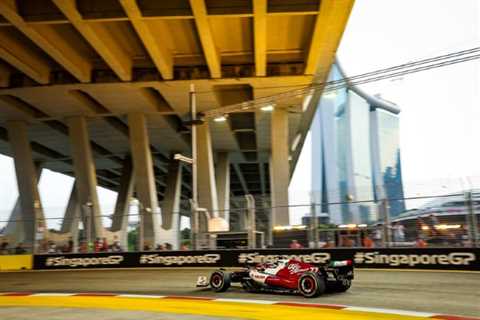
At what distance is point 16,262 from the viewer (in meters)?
21.5

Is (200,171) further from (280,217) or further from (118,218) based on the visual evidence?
(280,217)

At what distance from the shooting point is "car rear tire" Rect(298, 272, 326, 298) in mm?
9164

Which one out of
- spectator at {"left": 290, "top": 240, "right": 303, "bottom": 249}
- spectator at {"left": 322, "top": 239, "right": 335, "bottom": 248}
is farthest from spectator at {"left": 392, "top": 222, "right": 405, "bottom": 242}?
spectator at {"left": 290, "top": 240, "right": 303, "bottom": 249}

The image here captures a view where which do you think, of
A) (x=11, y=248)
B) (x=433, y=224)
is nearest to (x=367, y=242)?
(x=433, y=224)

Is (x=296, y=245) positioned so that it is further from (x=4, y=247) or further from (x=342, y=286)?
(x=4, y=247)

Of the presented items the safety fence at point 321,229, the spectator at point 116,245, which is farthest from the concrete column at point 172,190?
the spectator at point 116,245

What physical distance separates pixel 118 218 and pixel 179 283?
35.0 ft

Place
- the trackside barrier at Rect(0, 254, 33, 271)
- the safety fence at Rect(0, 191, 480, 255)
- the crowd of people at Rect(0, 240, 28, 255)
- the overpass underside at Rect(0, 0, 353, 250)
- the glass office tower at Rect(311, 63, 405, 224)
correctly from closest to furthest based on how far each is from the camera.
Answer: the safety fence at Rect(0, 191, 480, 255) < the overpass underside at Rect(0, 0, 353, 250) < the trackside barrier at Rect(0, 254, 33, 271) < the crowd of people at Rect(0, 240, 28, 255) < the glass office tower at Rect(311, 63, 405, 224)

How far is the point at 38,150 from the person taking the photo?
45.2 metres

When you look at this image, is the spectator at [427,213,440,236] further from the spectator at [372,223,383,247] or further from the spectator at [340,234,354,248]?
the spectator at [340,234,354,248]

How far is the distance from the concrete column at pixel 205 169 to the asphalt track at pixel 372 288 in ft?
62.0

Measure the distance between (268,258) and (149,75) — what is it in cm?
1382

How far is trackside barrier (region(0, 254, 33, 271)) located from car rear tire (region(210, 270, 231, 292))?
1349 centimetres

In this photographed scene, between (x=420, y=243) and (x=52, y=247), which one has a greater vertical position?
(x=52, y=247)
